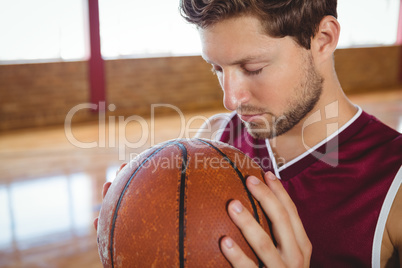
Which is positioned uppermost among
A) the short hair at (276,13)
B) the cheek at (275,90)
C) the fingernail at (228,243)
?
the short hair at (276,13)

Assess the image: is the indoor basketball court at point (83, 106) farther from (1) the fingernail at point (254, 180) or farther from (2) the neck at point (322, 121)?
(1) the fingernail at point (254, 180)

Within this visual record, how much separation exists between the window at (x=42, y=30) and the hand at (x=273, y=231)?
4.84 m

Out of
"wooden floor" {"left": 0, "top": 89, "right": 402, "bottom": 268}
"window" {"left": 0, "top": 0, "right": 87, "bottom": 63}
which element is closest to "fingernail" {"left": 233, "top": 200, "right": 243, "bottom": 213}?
"wooden floor" {"left": 0, "top": 89, "right": 402, "bottom": 268}

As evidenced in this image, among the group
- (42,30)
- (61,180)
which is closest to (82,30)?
(42,30)

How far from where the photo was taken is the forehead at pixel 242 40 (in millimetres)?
979

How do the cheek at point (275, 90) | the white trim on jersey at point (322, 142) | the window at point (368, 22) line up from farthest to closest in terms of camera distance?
the window at point (368, 22), the white trim on jersey at point (322, 142), the cheek at point (275, 90)

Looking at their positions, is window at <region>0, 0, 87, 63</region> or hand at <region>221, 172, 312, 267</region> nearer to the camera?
hand at <region>221, 172, 312, 267</region>

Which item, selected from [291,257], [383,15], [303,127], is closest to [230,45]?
[303,127]

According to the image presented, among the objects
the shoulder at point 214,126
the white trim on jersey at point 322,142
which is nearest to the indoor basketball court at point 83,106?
the shoulder at point 214,126

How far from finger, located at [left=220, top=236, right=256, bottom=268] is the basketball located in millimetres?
17

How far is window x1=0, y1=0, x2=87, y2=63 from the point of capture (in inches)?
190

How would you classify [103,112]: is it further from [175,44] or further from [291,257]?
[291,257]

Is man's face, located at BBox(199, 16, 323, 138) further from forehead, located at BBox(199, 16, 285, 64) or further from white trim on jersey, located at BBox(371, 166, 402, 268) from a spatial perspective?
white trim on jersey, located at BBox(371, 166, 402, 268)

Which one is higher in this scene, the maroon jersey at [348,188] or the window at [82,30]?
the window at [82,30]
